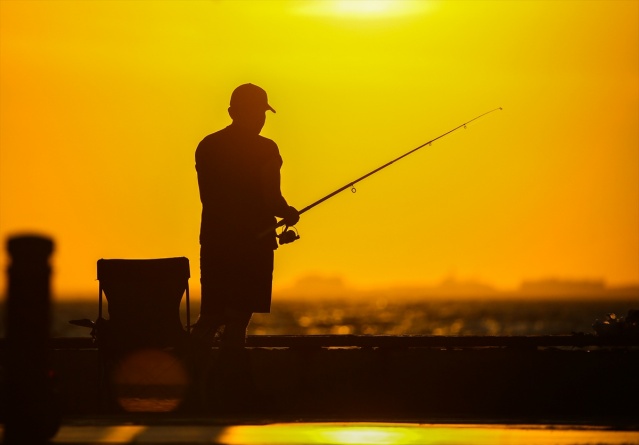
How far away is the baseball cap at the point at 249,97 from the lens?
13078 mm

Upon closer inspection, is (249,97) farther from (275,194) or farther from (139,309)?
(139,309)

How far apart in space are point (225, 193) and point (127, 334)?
134cm

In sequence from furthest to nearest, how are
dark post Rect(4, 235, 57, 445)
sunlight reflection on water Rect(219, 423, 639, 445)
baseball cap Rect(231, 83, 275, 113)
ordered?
baseball cap Rect(231, 83, 275, 113)
sunlight reflection on water Rect(219, 423, 639, 445)
dark post Rect(4, 235, 57, 445)

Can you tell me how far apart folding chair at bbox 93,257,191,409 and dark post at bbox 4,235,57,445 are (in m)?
2.94

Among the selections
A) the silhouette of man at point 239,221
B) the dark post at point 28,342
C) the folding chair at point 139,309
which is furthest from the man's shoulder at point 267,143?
the dark post at point 28,342

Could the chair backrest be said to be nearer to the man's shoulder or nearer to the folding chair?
the folding chair

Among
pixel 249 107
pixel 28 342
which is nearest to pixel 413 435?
pixel 28 342

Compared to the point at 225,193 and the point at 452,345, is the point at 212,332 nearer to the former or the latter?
the point at 225,193

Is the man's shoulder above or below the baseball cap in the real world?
below

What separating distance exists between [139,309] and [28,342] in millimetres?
3120

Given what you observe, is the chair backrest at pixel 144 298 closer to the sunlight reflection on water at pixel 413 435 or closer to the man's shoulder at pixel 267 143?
the man's shoulder at pixel 267 143

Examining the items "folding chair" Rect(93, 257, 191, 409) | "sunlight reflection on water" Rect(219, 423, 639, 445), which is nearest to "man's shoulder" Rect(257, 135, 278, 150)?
"folding chair" Rect(93, 257, 191, 409)

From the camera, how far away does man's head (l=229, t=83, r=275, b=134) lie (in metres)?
13.1

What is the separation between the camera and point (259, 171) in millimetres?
13039
